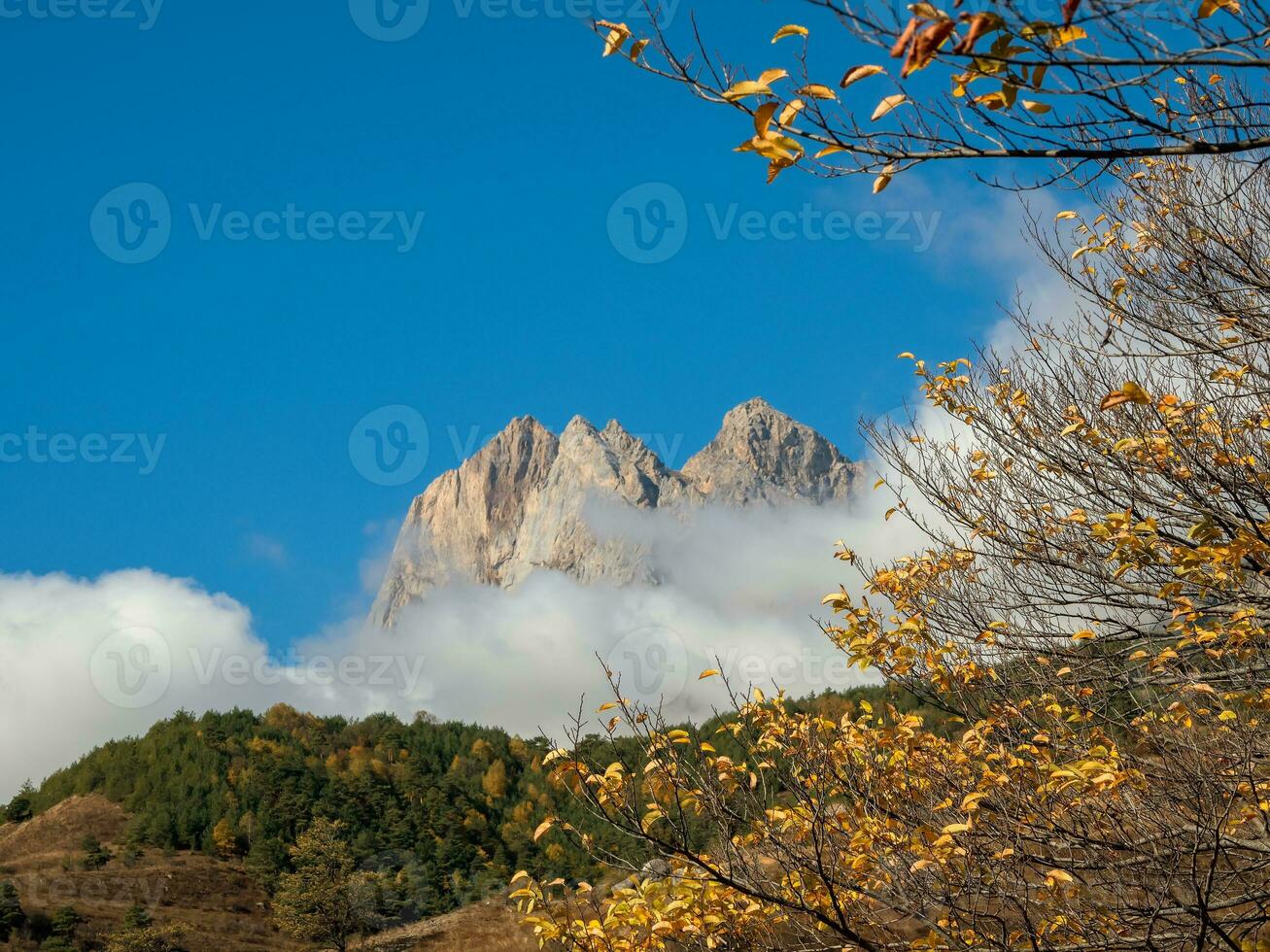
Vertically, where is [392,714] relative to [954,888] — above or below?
above

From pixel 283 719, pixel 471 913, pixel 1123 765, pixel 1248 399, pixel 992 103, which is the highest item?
pixel 283 719

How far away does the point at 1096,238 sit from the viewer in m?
6.52

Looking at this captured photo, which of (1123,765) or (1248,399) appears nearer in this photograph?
(1123,765)

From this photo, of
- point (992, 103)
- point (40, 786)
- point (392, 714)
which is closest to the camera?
point (992, 103)

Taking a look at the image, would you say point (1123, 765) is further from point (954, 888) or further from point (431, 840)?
point (431, 840)

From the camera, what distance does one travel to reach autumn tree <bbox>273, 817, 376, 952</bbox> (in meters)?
36.8

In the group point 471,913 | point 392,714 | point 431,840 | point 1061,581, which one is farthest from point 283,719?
point 1061,581

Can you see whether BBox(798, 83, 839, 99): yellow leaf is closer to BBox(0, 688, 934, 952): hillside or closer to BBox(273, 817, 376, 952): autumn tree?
BBox(0, 688, 934, 952): hillside

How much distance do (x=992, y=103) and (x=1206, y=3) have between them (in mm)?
570

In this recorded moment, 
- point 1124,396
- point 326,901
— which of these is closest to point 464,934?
point 326,901

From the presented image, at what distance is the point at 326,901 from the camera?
121ft

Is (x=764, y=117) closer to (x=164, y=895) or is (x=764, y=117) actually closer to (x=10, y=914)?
(x=10, y=914)

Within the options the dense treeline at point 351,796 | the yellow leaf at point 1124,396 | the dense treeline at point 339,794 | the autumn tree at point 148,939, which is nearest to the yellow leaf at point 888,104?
the yellow leaf at point 1124,396

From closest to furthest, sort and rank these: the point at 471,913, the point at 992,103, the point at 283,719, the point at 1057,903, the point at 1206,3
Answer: the point at 1206,3
the point at 992,103
the point at 1057,903
the point at 471,913
the point at 283,719
